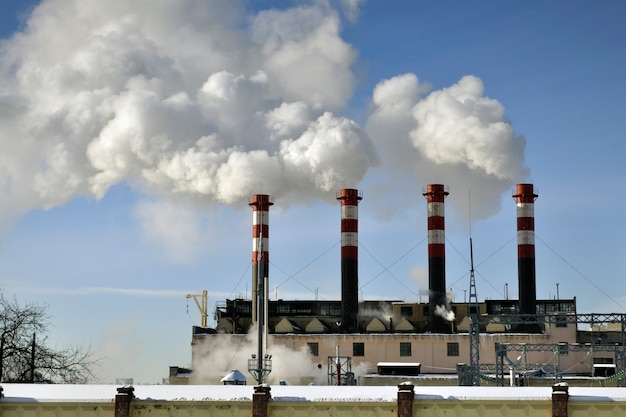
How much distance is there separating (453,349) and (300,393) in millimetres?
47278

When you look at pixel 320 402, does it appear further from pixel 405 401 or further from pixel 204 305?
pixel 204 305

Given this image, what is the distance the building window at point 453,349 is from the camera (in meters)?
73.8

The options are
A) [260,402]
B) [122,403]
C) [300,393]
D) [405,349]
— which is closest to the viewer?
[260,402]

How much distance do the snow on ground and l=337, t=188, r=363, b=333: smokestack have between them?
152 ft

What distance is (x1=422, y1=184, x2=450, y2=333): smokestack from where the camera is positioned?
247ft

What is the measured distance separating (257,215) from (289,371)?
39.7 feet

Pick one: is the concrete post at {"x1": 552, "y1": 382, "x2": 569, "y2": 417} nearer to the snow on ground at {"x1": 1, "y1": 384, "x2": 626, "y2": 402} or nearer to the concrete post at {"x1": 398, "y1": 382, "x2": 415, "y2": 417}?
the snow on ground at {"x1": 1, "y1": 384, "x2": 626, "y2": 402}

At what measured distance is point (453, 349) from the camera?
73938 mm

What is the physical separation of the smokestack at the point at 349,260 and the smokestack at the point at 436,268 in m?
5.71

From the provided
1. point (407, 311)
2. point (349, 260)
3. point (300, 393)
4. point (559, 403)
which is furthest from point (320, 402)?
point (407, 311)

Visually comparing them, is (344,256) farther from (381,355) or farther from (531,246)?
(531,246)

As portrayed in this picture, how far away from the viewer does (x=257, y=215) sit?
7481 centimetres

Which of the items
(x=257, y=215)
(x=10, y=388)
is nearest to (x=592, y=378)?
(x=257, y=215)

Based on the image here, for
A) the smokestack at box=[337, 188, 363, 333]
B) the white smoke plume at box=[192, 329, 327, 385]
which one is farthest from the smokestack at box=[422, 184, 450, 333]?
the white smoke plume at box=[192, 329, 327, 385]
